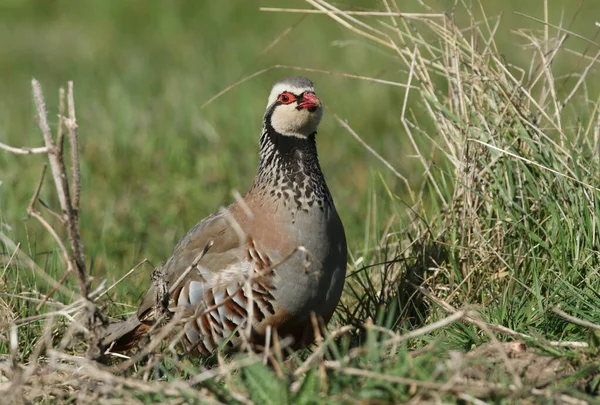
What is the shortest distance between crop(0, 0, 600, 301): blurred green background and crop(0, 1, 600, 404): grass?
1.0 inches

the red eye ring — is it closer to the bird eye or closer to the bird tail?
the bird eye

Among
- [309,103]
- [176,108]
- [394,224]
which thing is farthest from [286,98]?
[176,108]

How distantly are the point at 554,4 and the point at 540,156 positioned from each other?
783 cm

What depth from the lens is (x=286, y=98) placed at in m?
4.21

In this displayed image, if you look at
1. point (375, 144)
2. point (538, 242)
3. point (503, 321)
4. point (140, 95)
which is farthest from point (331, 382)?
point (140, 95)

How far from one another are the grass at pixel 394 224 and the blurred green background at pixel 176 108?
0.09ft

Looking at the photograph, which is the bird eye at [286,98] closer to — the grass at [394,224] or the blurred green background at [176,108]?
the grass at [394,224]

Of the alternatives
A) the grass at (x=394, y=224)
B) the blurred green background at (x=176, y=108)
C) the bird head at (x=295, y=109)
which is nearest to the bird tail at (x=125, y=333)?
the grass at (x=394, y=224)

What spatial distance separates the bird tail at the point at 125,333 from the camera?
13.6ft

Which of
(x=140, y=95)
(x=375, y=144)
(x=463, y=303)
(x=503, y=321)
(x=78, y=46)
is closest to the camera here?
(x=503, y=321)

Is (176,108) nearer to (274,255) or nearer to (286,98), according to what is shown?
(286,98)

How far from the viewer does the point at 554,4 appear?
11.3 m

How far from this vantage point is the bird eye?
4.19 meters

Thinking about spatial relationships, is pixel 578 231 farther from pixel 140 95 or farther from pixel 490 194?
pixel 140 95
